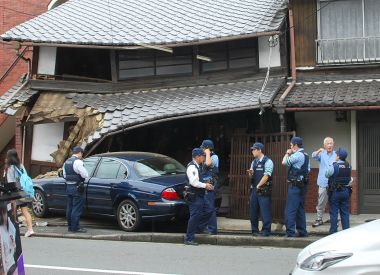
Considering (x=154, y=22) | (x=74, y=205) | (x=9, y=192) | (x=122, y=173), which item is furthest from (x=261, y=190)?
(x=154, y=22)

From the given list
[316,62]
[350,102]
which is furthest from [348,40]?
[350,102]

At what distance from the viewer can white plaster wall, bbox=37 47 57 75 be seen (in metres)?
15.6

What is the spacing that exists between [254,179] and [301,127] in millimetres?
3582

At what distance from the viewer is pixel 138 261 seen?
8.48m

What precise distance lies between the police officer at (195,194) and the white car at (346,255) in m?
5.06

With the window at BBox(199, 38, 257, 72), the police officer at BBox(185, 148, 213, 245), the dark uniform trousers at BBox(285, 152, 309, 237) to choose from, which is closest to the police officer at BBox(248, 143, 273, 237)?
the dark uniform trousers at BBox(285, 152, 309, 237)

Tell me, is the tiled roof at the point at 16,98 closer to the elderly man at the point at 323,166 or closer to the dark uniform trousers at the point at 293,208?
the elderly man at the point at 323,166

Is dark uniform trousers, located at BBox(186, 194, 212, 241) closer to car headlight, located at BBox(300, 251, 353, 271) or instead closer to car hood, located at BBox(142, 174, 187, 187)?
car hood, located at BBox(142, 174, 187, 187)

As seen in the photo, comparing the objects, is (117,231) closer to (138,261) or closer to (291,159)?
(138,261)

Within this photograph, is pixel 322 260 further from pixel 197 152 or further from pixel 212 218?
pixel 212 218

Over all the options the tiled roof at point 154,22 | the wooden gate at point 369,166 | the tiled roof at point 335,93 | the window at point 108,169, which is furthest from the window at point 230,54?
the window at point 108,169

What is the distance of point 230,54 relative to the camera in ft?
47.9

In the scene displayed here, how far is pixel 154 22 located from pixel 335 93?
5927 mm

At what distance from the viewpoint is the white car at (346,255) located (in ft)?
13.9
